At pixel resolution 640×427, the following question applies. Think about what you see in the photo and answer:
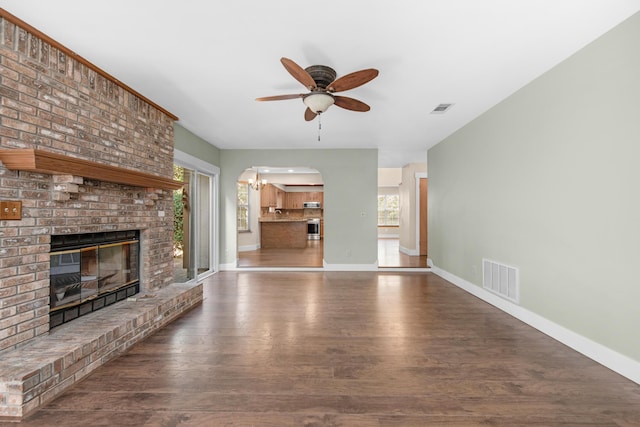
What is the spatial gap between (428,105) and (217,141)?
3.62 metres

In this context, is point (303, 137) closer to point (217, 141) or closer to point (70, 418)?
point (217, 141)

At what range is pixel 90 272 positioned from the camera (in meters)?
2.66

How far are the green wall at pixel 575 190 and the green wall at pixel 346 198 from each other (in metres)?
2.21

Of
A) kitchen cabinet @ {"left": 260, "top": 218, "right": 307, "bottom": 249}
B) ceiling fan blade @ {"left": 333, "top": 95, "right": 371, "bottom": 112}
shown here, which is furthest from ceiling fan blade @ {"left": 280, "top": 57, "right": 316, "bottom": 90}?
kitchen cabinet @ {"left": 260, "top": 218, "right": 307, "bottom": 249}

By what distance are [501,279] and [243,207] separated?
6977 millimetres

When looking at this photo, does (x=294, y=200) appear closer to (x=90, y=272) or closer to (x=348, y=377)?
(x=90, y=272)

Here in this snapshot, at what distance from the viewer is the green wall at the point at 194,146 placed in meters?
4.16

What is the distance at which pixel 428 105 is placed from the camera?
3.48 m

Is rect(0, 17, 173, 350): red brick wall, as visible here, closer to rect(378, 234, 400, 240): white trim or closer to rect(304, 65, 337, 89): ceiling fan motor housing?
rect(304, 65, 337, 89): ceiling fan motor housing

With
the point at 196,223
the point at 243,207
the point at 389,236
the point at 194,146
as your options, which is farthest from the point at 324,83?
the point at 389,236

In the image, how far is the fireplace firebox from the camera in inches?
90.2

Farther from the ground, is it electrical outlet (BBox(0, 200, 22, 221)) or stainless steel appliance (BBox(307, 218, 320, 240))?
electrical outlet (BBox(0, 200, 22, 221))

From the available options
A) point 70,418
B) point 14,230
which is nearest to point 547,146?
point 70,418

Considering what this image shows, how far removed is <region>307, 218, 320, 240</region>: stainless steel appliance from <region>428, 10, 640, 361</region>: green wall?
8506mm
